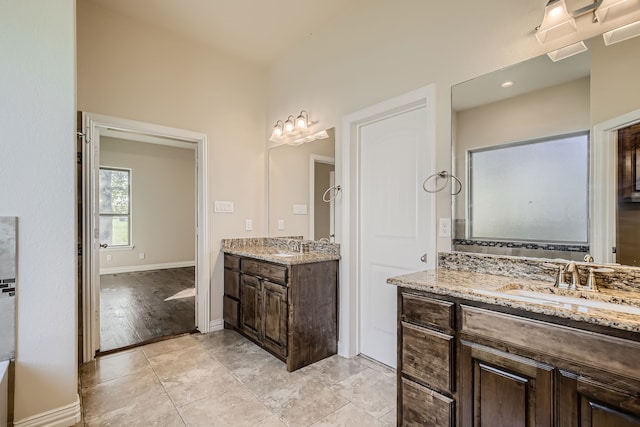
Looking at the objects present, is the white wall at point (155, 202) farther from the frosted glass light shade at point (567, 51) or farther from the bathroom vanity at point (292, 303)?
the frosted glass light shade at point (567, 51)

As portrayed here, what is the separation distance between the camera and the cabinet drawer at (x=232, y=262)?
3.08 metres

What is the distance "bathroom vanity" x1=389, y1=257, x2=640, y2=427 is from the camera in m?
1.00

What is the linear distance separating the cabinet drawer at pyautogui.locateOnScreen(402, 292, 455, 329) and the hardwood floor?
2.58m

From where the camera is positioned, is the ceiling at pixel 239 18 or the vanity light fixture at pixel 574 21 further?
the ceiling at pixel 239 18

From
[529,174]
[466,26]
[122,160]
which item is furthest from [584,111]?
[122,160]

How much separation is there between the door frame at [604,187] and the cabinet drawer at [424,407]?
101 cm

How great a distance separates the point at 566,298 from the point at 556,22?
135cm

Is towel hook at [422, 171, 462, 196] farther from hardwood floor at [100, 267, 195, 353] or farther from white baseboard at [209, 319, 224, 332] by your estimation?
hardwood floor at [100, 267, 195, 353]

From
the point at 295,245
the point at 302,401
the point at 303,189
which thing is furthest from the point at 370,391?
the point at 303,189

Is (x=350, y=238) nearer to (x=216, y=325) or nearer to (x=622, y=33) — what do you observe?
(x=216, y=325)

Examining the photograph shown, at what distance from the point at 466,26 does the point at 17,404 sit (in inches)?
132

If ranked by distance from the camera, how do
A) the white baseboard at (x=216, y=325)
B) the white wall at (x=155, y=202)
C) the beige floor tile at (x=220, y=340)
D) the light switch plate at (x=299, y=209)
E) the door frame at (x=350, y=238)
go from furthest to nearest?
the white wall at (x=155, y=202)
the white baseboard at (x=216, y=325)
the light switch plate at (x=299, y=209)
the beige floor tile at (x=220, y=340)
the door frame at (x=350, y=238)

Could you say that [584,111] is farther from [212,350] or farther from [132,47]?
[132,47]

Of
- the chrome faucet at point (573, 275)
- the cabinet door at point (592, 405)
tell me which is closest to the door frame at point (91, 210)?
the cabinet door at point (592, 405)
